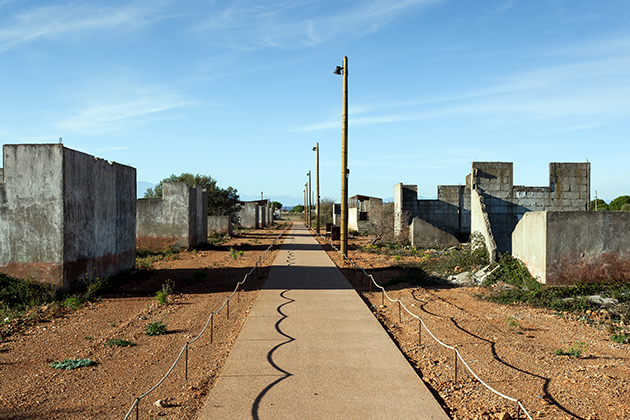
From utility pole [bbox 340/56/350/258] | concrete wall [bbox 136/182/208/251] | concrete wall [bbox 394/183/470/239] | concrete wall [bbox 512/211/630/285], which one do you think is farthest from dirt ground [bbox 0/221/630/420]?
concrete wall [bbox 136/182/208/251]

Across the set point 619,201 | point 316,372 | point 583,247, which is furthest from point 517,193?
point 619,201

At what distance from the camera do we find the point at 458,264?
16.0 meters

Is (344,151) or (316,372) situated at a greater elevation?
(344,151)

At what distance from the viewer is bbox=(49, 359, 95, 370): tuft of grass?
6840 millimetres

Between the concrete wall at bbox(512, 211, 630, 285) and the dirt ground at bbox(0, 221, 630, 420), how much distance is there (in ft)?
6.12

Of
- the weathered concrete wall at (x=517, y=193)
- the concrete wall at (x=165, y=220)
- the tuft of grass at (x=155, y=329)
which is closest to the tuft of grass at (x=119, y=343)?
the tuft of grass at (x=155, y=329)

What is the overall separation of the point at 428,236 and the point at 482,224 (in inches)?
282

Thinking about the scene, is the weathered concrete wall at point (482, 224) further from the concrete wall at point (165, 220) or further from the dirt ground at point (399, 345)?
the concrete wall at point (165, 220)

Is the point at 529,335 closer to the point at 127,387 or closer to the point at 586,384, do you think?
the point at 586,384

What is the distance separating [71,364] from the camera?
6.91m

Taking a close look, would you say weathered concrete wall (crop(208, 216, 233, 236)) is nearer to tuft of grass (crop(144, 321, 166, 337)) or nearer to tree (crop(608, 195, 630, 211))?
tuft of grass (crop(144, 321, 166, 337))

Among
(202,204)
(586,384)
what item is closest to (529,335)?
(586,384)

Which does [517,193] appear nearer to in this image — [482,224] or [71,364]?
[482,224]

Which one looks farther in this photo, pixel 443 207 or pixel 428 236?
pixel 443 207
